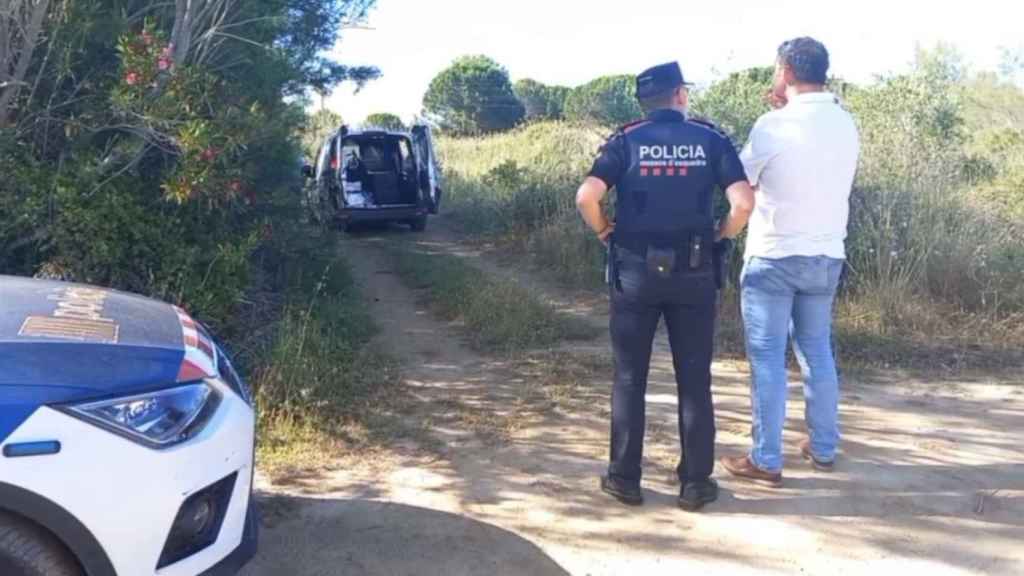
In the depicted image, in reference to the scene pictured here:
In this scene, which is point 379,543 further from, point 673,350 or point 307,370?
point 307,370

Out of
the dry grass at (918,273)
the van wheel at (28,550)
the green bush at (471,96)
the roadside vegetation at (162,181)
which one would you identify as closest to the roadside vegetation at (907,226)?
the dry grass at (918,273)

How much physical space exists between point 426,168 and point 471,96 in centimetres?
1866

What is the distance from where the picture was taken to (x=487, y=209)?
14.2 metres

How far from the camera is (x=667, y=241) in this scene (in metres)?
3.88

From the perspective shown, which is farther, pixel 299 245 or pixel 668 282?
pixel 299 245

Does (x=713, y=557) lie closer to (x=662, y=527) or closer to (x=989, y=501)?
(x=662, y=527)

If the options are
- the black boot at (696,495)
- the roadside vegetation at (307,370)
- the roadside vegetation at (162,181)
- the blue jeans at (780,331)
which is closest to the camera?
the black boot at (696,495)

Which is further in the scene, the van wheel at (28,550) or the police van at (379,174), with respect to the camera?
the police van at (379,174)

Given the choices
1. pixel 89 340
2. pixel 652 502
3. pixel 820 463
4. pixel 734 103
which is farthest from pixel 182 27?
pixel 734 103

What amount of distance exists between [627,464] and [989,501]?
1.65 m

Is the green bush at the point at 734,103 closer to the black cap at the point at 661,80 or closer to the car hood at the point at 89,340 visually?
the black cap at the point at 661,80

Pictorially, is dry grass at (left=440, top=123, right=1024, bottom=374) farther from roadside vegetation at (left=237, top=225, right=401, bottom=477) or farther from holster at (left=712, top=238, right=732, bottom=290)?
holster at (left=712, top=238, right=732, bottom=290)

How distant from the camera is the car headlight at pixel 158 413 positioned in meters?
2.59

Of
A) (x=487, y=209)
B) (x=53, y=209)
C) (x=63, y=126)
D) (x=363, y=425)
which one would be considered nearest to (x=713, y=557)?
(x=363, y=425)
